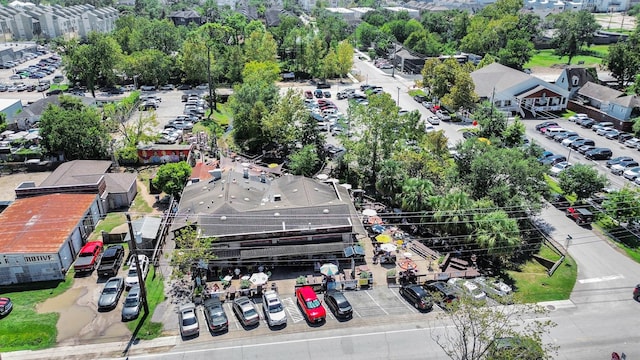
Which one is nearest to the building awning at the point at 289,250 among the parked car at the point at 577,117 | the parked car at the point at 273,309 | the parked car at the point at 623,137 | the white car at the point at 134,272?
the parked car at the point at 273,309

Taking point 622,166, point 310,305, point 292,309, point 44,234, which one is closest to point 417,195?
point 310,305

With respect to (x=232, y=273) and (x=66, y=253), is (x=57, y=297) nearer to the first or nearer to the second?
(x=66, y=253)

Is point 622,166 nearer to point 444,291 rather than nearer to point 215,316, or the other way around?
point 444,291

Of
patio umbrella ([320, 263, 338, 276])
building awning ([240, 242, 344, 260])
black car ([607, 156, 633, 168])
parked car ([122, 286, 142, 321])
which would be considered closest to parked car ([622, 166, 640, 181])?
black car ([607, 156, 633, 168])

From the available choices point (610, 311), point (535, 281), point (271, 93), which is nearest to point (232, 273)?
point (535, 281)

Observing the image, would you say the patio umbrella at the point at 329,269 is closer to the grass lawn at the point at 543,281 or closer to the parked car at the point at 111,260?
the grass lawn at the point at 543,281

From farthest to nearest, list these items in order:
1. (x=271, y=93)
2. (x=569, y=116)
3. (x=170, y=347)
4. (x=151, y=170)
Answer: (x=569, y=116), (x=271, y=93), (x=151, y=170), (x=170, y=347)

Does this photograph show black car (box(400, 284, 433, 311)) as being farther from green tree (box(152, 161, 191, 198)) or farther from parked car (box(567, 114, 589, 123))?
parked car (box(567, 114, 589, 123))
